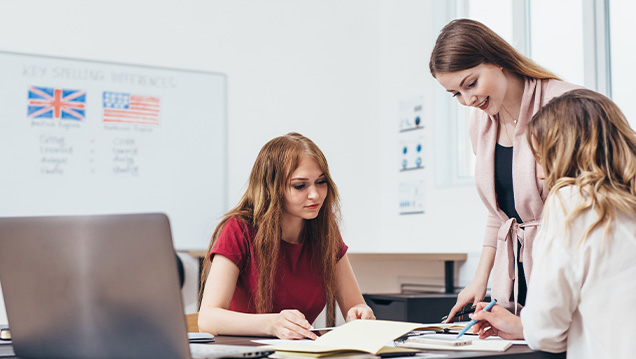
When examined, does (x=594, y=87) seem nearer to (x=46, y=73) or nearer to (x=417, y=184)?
(x=417, y=184)

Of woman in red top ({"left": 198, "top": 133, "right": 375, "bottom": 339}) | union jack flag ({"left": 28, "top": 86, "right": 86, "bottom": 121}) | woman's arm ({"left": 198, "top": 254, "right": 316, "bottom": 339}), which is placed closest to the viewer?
woman's arm ({"left": 198, "top": 254, "right": 316, "bottom": 339})

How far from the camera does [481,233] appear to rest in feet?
10.6

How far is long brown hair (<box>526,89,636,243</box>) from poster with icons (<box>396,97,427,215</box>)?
2387 millimetres

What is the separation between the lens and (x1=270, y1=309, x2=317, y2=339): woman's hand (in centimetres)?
135

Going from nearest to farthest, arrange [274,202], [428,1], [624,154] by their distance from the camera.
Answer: [624,154], [274,202], [428,1]

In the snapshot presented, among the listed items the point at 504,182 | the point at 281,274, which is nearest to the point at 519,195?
the point at 504,182

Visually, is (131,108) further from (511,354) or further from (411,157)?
(511,354)

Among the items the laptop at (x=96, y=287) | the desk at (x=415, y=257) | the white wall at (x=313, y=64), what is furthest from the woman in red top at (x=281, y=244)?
the white wall at (x=313, y=64)

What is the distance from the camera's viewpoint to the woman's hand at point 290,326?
1351 mm

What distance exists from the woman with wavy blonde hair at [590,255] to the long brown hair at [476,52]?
470 mm

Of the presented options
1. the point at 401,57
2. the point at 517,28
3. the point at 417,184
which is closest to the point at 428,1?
the point at 401,57

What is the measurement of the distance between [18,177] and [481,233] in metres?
2.11

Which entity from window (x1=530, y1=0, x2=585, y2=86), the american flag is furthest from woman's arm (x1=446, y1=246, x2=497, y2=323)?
the american flag

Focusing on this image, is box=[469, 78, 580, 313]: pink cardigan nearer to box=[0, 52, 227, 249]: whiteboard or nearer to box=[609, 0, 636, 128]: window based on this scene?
box=[609, 0, 636, 128]: window
